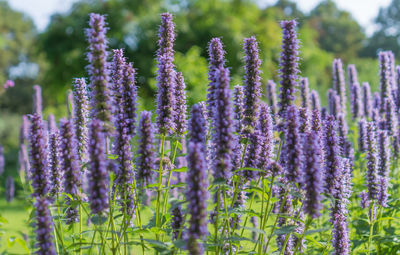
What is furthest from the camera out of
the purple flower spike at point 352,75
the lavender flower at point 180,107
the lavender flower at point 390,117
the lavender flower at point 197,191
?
the purple flower spike at point 352,75

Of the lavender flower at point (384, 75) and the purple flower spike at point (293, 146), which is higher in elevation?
the lavender flower at point (384, 75)

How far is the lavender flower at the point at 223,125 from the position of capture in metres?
2.94

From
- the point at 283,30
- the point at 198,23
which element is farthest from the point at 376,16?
the point at 283,30

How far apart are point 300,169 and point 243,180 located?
71 cm

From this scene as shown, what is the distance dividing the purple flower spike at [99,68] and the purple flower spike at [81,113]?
2.07 feet

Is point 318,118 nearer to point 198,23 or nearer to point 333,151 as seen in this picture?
point 333,151

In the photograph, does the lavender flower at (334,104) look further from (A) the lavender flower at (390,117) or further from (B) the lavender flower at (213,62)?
(B) the lavender flower at (213,62)

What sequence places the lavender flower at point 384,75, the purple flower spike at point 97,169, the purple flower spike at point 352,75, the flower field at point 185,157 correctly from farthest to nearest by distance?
the purple flower spike at point 352,75
the lavender flower at point 384,75
the flower field at point 185,157
the purple flower spike at point 97,169

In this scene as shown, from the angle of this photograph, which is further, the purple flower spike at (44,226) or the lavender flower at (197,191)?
the purple flower spike at (44,226)

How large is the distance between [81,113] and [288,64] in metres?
1.91

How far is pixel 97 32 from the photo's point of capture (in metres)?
3.07

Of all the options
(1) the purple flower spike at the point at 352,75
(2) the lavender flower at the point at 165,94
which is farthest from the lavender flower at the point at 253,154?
(1) the purple flower spike at the point at 352,75

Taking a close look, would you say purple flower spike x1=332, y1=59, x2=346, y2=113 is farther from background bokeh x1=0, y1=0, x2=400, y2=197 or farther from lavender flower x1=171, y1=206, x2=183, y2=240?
background bokeh x1=0, y1=0, x2=400, y2=197

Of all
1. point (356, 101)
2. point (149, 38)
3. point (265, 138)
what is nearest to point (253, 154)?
point (265, 138)
